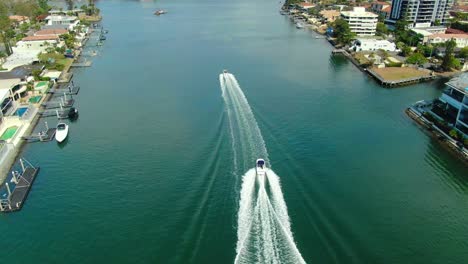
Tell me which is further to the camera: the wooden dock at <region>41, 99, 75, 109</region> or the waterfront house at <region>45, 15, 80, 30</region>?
the waterfront house at <region>45, 15, 80, 30</region>

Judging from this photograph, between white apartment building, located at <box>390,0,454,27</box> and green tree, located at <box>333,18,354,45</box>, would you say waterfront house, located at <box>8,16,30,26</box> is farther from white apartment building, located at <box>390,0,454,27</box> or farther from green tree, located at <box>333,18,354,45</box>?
white apartment building, located at <box>390,0,454,27</box>

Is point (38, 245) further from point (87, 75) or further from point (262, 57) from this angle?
point (262, 57)

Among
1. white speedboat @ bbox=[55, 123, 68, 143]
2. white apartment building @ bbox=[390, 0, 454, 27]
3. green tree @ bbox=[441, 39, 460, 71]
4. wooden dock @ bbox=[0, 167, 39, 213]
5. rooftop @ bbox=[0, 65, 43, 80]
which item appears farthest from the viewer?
white apartment building @ bbox=[390, 0, 454, 27]

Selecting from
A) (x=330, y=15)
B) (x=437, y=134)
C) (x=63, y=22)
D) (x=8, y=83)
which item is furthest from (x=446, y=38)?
(x=63, y=22)

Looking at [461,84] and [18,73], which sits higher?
[461,84]

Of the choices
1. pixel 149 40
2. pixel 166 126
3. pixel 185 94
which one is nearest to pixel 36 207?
pixel 166 126

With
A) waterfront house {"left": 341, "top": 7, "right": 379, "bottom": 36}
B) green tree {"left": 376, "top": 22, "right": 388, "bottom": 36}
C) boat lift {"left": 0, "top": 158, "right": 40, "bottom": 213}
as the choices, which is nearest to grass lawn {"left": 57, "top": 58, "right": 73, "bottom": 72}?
boat lift {"left": 0, "top": 158, "right": 40, "bottom": 213}

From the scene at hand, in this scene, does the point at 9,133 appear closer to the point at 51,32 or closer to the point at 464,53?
the point at 51,32
